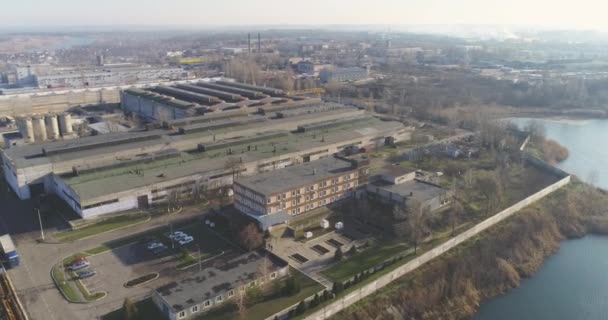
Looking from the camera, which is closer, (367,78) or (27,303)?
(27,303)

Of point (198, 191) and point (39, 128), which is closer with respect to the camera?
point (198, 191)

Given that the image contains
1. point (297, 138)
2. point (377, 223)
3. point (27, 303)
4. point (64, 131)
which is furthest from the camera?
point (64, 131)

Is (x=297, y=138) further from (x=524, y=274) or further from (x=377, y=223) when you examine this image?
(x=524, y=274)

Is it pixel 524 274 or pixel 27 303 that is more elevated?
pixel 27 303

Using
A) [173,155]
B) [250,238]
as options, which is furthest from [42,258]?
[173,155]

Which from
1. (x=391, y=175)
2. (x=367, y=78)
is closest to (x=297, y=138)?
(x=391, y=175)

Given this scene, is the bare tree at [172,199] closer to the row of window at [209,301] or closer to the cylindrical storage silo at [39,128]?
the row of window at [209,301]

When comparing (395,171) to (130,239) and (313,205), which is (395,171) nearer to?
(313,205)
